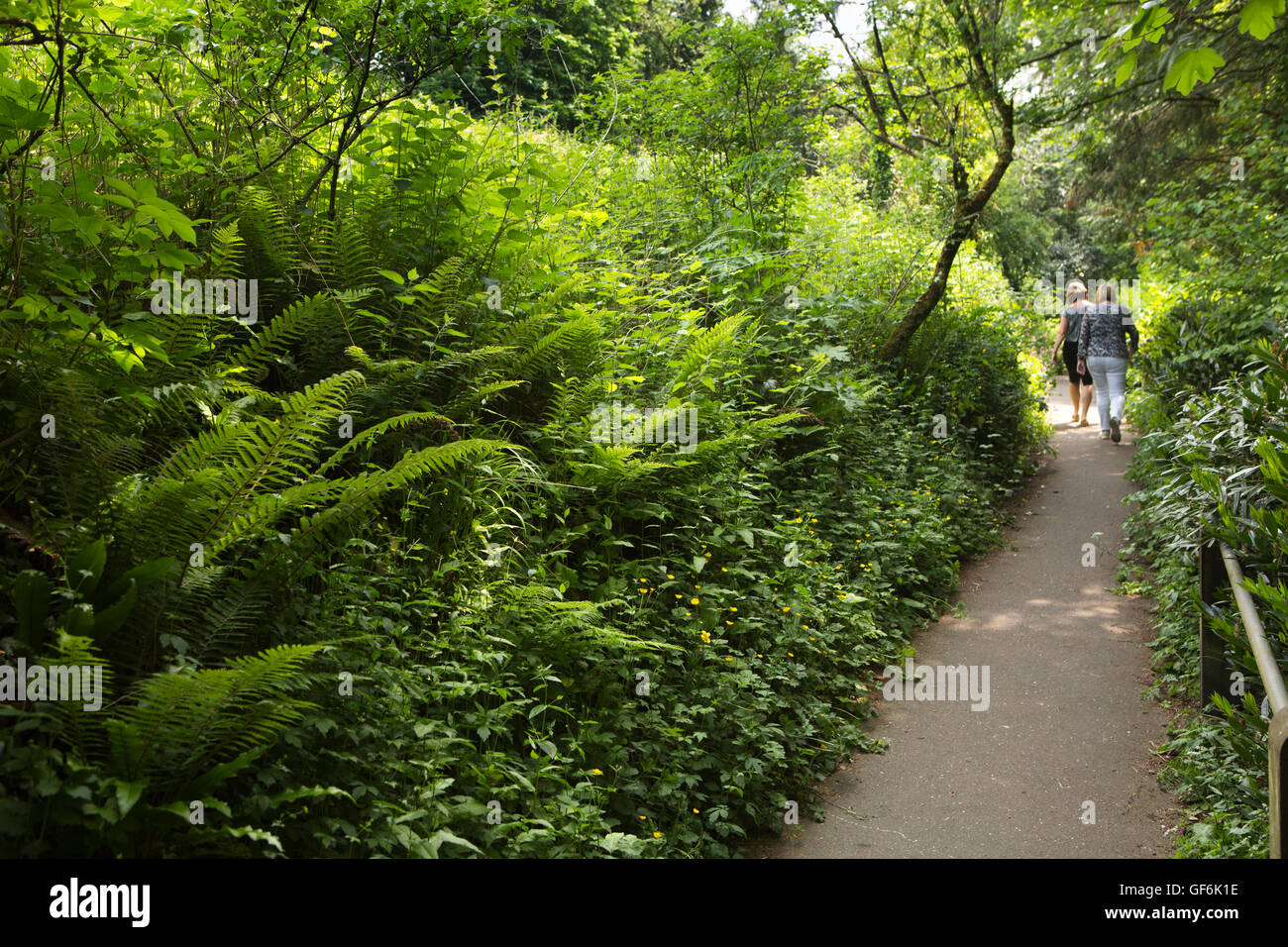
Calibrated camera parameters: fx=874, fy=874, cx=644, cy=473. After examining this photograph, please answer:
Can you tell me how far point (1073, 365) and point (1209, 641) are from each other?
417 inches

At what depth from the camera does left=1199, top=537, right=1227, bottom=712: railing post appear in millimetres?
5332

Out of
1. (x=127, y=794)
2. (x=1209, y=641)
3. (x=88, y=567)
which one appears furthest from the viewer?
(x=1209, y=641)

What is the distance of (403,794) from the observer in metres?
3.21

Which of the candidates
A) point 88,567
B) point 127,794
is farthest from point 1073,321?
point 127,794

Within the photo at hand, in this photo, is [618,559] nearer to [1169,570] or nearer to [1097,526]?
[1169,570]

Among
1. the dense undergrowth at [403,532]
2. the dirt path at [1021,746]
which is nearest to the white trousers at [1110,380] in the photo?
the dirt path at [1021,746]

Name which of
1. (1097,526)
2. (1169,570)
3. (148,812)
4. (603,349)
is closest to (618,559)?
(603,349)

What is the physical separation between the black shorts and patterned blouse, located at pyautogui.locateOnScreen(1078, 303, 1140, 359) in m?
1.28

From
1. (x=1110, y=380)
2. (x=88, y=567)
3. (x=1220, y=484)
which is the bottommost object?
(x=88, y=567)

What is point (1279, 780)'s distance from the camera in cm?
263

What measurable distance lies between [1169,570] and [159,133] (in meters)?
8.07

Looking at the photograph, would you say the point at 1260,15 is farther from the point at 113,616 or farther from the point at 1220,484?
the point at 113,616

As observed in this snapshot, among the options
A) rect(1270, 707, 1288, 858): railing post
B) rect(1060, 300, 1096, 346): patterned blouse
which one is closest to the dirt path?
rect(1270, 707, 1288, 858): railing post
